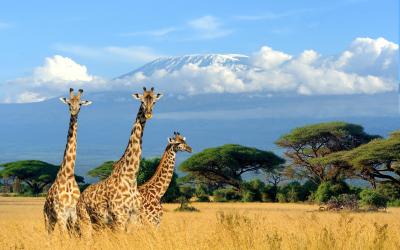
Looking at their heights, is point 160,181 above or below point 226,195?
A: above

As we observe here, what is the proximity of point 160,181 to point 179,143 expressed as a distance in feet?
2.80

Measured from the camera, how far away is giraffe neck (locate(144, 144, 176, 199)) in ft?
51.2

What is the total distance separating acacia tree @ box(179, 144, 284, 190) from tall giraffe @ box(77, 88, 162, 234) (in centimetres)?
4830

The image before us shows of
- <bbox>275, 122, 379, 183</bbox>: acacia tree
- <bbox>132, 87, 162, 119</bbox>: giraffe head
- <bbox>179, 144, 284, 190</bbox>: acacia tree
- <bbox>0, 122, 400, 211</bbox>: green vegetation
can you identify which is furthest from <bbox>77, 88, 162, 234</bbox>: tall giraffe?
<bbox>275, 122, 379, 183</bbox>: acacia tree

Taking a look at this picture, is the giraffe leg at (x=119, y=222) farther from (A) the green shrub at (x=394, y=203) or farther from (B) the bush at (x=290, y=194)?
(B) the bush at (x=290, y=194)

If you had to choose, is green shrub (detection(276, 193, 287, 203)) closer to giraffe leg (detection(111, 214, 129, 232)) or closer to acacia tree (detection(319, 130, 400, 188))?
acacia tree (detection(319, 130, 400, 188))

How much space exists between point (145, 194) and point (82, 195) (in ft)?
5.11

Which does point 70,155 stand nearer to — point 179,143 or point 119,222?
point 119,222

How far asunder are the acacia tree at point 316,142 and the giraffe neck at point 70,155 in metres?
49.7

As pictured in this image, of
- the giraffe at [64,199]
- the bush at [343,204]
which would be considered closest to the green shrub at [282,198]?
the bush at [343,204]

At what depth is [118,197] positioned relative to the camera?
1355 centimetres

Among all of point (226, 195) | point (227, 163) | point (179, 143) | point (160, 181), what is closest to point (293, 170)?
point (227, 163)

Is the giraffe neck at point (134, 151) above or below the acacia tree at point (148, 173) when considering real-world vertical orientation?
above

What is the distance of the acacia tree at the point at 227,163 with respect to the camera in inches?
2502
